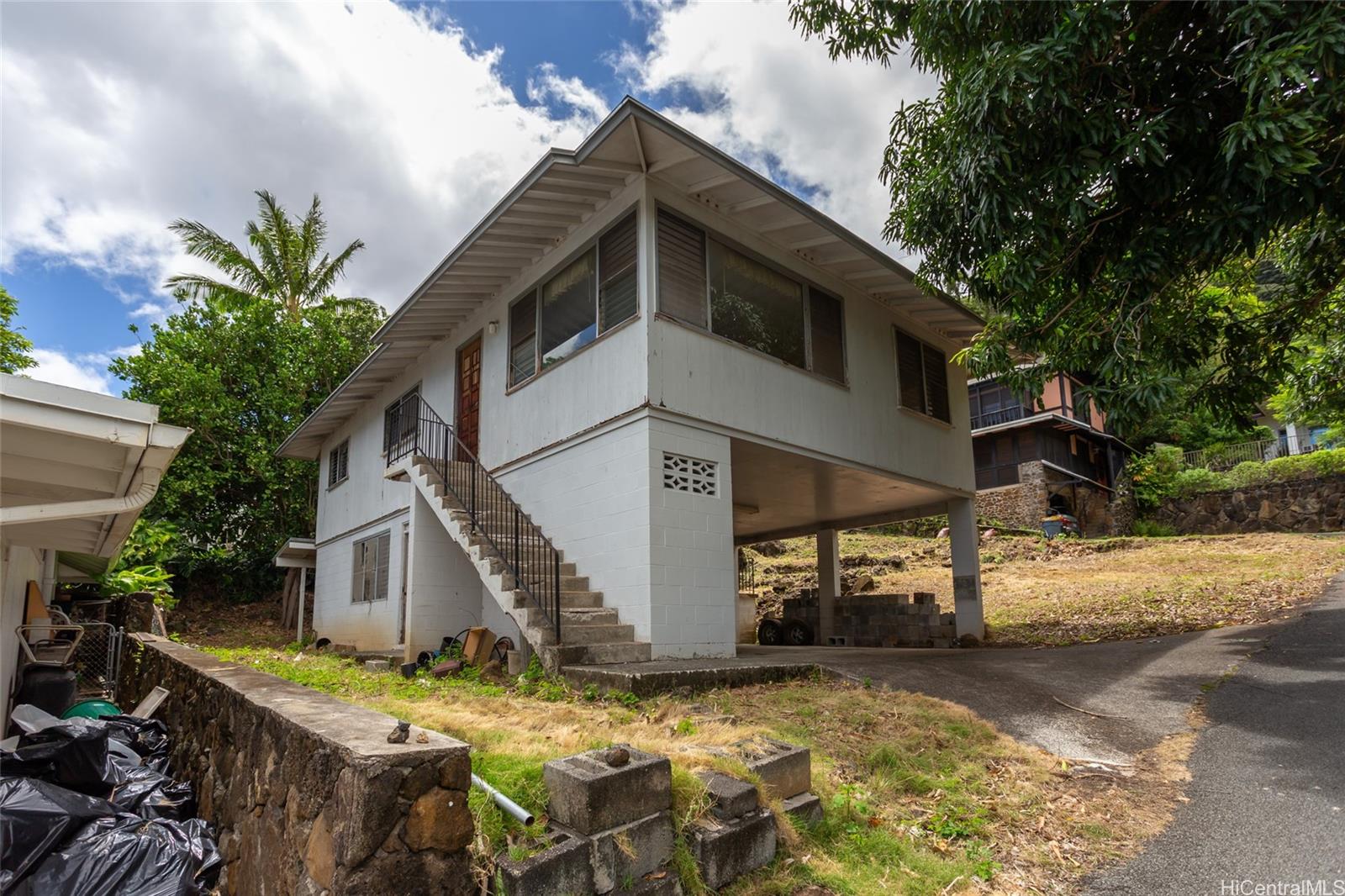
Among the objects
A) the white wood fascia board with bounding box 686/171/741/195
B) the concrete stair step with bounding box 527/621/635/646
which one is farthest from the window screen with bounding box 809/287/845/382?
the concrete stair step with bounding box 527/621/635/646

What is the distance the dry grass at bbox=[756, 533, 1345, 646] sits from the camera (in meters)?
10.4

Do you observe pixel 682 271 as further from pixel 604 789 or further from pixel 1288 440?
pixel 1288 440

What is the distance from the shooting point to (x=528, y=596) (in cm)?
719

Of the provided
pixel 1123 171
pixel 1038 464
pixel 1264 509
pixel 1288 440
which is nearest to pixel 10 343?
pixel 1123 171

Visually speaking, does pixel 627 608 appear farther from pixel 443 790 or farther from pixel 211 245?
pixel 211 245

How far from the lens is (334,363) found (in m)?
19.9

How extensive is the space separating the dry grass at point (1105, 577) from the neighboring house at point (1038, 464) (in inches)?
105

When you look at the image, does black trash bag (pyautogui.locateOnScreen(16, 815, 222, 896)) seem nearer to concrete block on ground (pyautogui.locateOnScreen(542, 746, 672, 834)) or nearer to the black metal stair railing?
concrete block on ground (pyautogui.locateOnScreen(542, 746, 672, 834))

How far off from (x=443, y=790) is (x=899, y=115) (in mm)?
8050

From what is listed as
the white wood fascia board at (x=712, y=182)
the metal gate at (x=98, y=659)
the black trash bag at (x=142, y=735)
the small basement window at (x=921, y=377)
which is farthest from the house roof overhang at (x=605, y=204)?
the black trash bag at (x=142, y=735)

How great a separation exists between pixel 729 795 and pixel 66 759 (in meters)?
3.47

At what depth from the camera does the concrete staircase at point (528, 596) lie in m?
6.50

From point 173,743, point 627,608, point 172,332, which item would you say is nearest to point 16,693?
point 173,743

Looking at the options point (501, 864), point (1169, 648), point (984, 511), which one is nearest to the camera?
point (501, 864)
